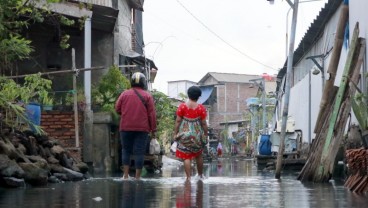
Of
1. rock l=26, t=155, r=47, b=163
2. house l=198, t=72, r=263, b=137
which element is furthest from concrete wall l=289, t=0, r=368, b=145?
house l=198, t=72, r=263, b=137

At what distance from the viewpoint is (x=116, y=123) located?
1823cm

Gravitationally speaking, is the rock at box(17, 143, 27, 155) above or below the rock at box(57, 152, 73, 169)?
above

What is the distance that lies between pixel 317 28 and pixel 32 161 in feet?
56.2

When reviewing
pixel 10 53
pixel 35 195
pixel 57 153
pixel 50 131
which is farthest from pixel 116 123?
pixel 35 195

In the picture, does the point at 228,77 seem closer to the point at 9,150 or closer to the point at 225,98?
the point at 225,98

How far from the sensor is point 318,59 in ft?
83.5

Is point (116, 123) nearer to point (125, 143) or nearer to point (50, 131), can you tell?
point (50, 131)

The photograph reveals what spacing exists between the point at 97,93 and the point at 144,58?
8.62 metres

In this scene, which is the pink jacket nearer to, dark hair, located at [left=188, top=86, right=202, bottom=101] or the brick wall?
dark hair, located at [left=188, top=86, right=202, bottom=101]

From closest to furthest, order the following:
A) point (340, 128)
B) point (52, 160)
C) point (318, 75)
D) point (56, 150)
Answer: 1. point (340, 128)
2. point (52, 160)
3. point (56, 150)
4. point (318, 75)

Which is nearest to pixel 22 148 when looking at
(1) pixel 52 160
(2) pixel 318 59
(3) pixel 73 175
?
(1) pixel 52 160

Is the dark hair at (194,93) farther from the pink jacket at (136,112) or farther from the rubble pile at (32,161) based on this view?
the rubble pile at (32,161)

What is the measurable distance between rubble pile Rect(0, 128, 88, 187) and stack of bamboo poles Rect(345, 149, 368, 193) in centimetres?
433

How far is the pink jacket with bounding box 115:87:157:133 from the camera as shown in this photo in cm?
1125
